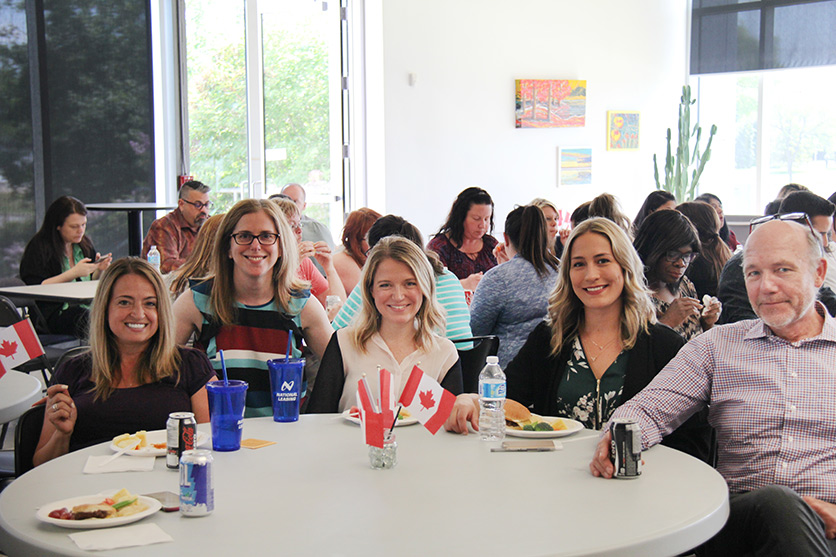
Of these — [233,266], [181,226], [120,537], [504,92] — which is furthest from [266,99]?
[120,537]

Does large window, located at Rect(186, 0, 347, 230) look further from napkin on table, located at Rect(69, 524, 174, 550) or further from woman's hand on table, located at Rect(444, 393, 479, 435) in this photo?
napkin on table, located at Rect(69, 524, 174, 550)

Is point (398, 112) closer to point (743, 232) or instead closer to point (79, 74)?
point (79, 74)

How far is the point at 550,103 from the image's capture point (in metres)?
9.45

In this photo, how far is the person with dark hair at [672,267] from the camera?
3.35m

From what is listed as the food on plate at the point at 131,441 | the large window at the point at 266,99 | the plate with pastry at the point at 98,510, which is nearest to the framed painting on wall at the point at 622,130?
the large window at the point at 266,99

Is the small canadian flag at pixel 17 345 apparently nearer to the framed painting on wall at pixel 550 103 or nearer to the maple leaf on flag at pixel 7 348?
the maple leaf on flag at pixel 7 348

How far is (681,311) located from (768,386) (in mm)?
1107

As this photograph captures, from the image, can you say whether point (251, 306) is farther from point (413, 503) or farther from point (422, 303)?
point (413, 503)

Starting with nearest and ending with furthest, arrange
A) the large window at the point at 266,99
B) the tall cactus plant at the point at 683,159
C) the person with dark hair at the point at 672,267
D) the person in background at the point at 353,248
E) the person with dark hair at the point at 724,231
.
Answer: the person with dark hair at the point at 672,267
the person in background at the point at 353,248
the person with dark hair at the point at 724,231
the large window at the point at 266,99
the tall cactus plant at the point at 683,159

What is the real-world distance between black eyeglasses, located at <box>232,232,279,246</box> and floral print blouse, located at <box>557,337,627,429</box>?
Result: 1.15 meters

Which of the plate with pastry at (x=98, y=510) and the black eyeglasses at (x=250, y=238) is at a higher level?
the black eyeglasses at (x=250, y=238)

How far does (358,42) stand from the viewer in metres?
9.05

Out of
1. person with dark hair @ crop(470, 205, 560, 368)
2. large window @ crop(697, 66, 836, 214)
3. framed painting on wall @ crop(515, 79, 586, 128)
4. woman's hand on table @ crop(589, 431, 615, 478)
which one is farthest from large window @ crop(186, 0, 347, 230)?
woman's hand on table @ crop(589, 431, 615, 478)

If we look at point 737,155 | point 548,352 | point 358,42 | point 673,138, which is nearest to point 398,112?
point 358,42
